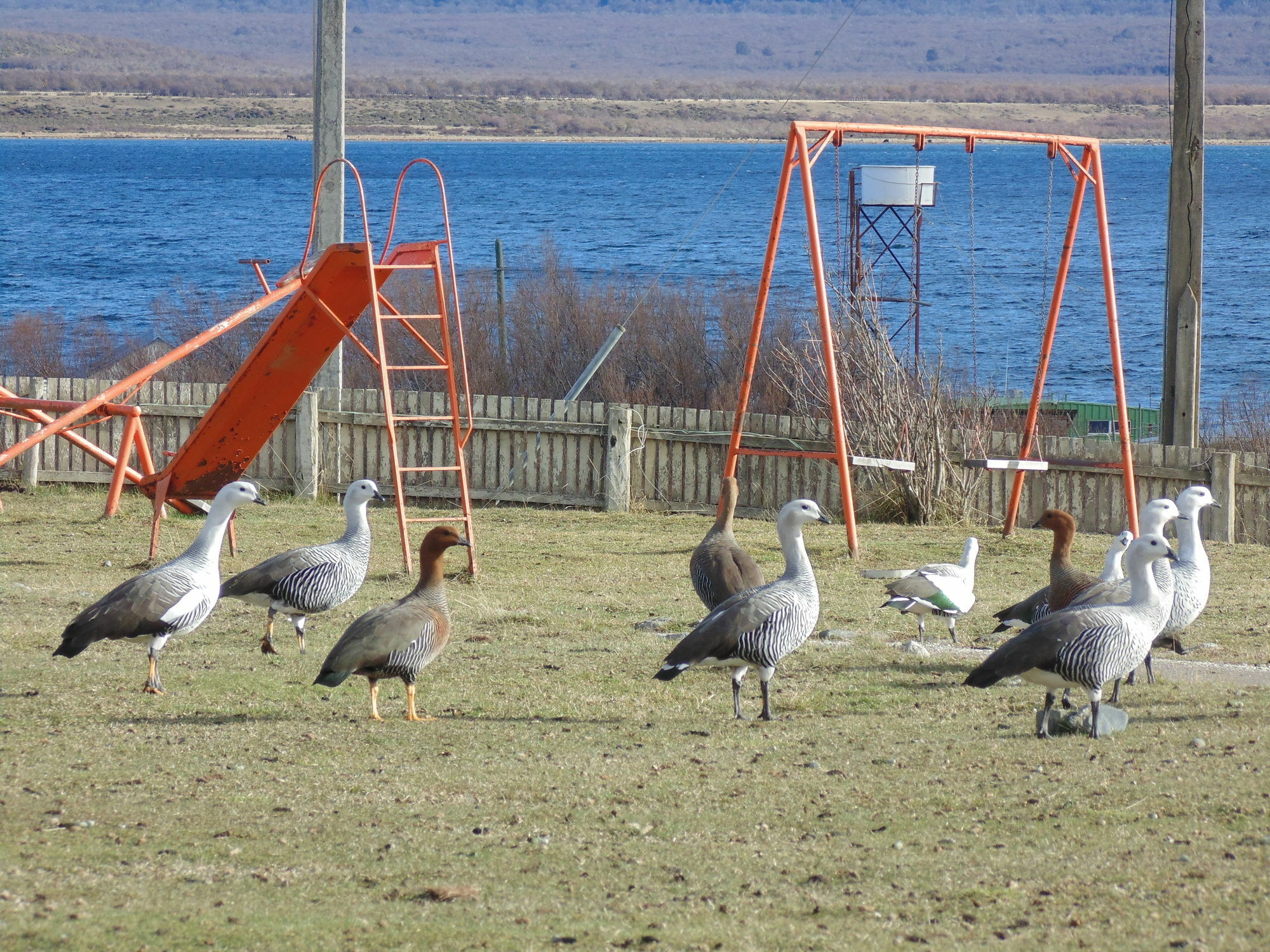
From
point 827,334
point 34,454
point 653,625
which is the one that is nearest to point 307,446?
point 34,454

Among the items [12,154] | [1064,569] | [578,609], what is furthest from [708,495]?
[12,154]

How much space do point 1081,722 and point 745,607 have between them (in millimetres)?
1884

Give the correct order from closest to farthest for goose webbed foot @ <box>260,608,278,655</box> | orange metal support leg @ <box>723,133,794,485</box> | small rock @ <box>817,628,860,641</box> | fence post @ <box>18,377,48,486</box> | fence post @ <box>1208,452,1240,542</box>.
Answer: goose webbed foot @ <box>260,608,278,655</box>
small rock @ <box>817,628,860,641</box>
orange metal support leg @ <box>723,133,794,485</box>
fence post @ <box>1208,452,1240,542</box>
fence post @ <box>18,377,48,486</box>

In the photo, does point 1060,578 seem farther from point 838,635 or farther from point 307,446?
point 307,446

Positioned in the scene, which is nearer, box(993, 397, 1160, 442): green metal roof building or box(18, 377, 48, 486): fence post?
box(18, 377, 48, 486): fence post

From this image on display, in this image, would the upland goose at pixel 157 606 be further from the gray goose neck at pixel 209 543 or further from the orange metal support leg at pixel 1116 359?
the orange metal support leg at pixel 1116 359

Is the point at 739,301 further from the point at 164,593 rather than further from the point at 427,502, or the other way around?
the point at 164,593

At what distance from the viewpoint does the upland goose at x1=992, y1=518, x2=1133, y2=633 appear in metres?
9.51

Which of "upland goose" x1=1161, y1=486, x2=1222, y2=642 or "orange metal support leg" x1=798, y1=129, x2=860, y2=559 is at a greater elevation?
"orange metal support leg" x1=798, y1=129, x2=860, y2=559

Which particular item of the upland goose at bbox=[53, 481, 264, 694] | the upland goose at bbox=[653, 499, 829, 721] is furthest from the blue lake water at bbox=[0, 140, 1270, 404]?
the upland goose at bbox=[53, 481, 264, 694]

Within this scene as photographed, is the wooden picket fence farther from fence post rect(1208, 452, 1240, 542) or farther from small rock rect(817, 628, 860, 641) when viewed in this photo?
small rock rect(817, 628, 860, 641)

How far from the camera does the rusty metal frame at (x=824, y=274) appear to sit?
13828mm

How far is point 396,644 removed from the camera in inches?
319

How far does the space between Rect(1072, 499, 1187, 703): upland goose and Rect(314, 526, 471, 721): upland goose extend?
139 inches
